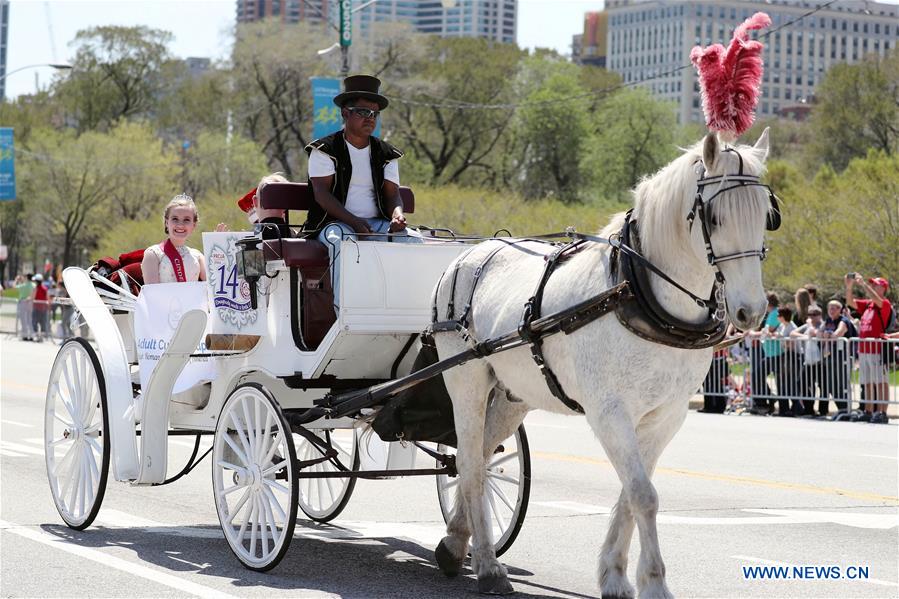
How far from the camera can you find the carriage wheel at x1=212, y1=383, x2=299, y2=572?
7.32 m

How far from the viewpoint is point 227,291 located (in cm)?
859

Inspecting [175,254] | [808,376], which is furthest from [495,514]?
[808,376]

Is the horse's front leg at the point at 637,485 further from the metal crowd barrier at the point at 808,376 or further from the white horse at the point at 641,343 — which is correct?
the metal crowd barrier at the point at 808,376

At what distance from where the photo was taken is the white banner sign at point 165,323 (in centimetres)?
887

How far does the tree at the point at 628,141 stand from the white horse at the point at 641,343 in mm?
61362

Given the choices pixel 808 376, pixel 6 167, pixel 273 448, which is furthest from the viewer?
pixel 6 167

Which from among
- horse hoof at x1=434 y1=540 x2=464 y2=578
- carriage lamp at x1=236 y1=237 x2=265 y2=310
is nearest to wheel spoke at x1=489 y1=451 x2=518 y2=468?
horse hoof at x1=434 y1=540 x2=464 y2=578

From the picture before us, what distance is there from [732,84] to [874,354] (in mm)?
13504

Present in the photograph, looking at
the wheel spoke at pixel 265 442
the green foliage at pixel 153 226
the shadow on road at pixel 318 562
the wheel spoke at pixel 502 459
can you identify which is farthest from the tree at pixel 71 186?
the wheel spoke at pixel 265 442

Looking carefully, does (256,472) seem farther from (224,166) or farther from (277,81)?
(224,166)

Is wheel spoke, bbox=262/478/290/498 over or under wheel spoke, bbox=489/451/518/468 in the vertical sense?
under

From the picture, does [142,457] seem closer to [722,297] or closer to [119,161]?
[722,297]

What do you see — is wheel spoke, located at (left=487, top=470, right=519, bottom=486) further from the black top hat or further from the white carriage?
the black top hat

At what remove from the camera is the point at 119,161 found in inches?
2466
